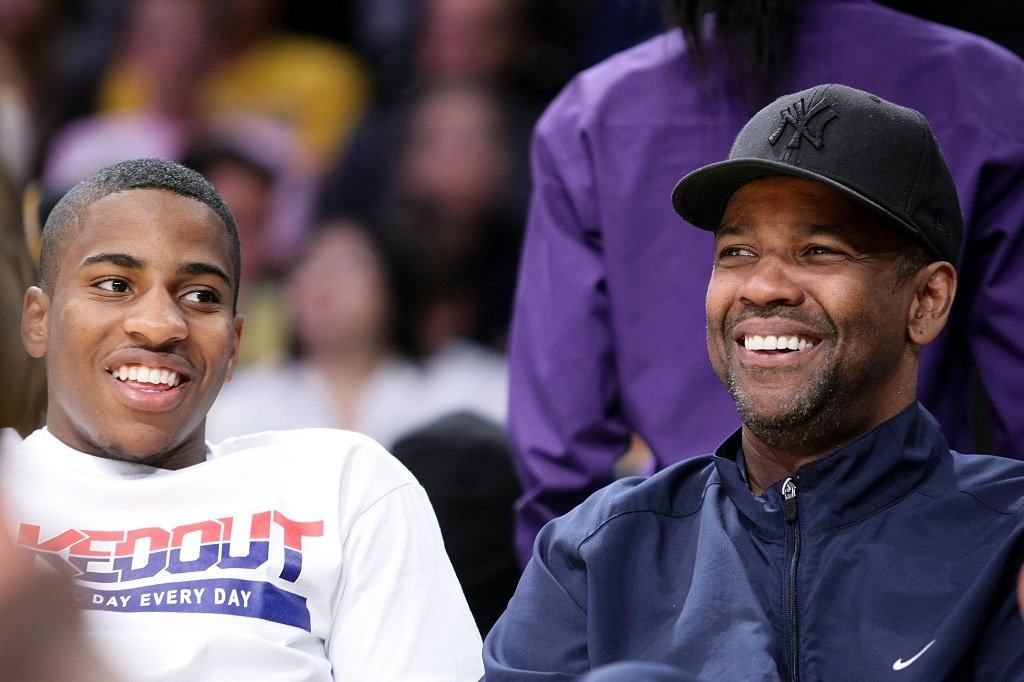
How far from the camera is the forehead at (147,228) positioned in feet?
8.86

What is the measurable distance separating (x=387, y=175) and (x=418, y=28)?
1.76 ft

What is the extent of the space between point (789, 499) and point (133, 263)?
119 centimetres

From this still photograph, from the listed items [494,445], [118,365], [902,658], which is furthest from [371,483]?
[494,445]

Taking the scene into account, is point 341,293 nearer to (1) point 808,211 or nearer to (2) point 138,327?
(2) point 138,327

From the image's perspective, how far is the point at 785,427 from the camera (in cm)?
231

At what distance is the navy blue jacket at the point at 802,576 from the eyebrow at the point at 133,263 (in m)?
0.80

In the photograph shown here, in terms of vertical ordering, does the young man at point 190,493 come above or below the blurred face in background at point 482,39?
below

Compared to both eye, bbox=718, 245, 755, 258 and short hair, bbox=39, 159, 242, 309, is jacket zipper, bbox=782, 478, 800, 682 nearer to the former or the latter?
eye, bbox=718, 245, 755, 258

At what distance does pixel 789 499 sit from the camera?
2254 millimetres

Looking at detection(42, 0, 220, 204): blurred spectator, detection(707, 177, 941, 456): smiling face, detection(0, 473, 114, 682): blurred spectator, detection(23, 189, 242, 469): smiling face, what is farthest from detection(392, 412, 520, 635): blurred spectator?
detection(0, 473, 114, 682): blurred spectator

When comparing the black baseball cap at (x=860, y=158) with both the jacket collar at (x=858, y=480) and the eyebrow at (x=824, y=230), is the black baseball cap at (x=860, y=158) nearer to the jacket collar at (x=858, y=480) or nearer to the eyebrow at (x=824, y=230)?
the eyebrow at (x=824, y=230)

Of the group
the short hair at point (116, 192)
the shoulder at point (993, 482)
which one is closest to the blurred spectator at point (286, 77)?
the short hair at point (116, 192)

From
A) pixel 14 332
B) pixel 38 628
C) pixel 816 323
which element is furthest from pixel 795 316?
pixel 38 628

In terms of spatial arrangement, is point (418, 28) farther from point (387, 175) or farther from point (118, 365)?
point (118, 365)
